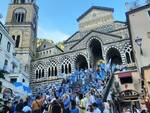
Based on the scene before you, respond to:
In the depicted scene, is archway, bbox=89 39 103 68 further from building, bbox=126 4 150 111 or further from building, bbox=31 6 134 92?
building, bbox=126 4 150 111

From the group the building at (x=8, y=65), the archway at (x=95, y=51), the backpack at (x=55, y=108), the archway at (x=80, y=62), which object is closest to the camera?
the backpack at (x=55, y=108)

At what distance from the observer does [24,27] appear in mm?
44156

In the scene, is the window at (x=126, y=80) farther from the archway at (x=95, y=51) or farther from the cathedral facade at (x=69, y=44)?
the archway at (x=95, y=51)

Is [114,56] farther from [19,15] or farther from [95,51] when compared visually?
[19,15]

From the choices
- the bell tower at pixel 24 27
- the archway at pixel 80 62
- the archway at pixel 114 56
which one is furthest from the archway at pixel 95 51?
the bell tower at pixel 24 27

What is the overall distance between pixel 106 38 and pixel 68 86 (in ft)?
47.9

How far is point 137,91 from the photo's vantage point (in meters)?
21.5

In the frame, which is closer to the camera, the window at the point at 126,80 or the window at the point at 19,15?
the window at the point at 126,80

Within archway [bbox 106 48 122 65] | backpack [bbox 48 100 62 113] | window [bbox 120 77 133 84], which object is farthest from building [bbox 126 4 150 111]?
archway [bbox 106 48 122 65]

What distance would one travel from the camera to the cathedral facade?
Answer: 3666 centimetres

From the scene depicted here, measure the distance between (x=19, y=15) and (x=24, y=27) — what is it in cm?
410

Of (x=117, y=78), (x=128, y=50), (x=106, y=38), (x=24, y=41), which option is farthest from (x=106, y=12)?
(x=117, y=78)

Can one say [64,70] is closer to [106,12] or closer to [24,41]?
[24,41]

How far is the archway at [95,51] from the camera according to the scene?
125 ft
